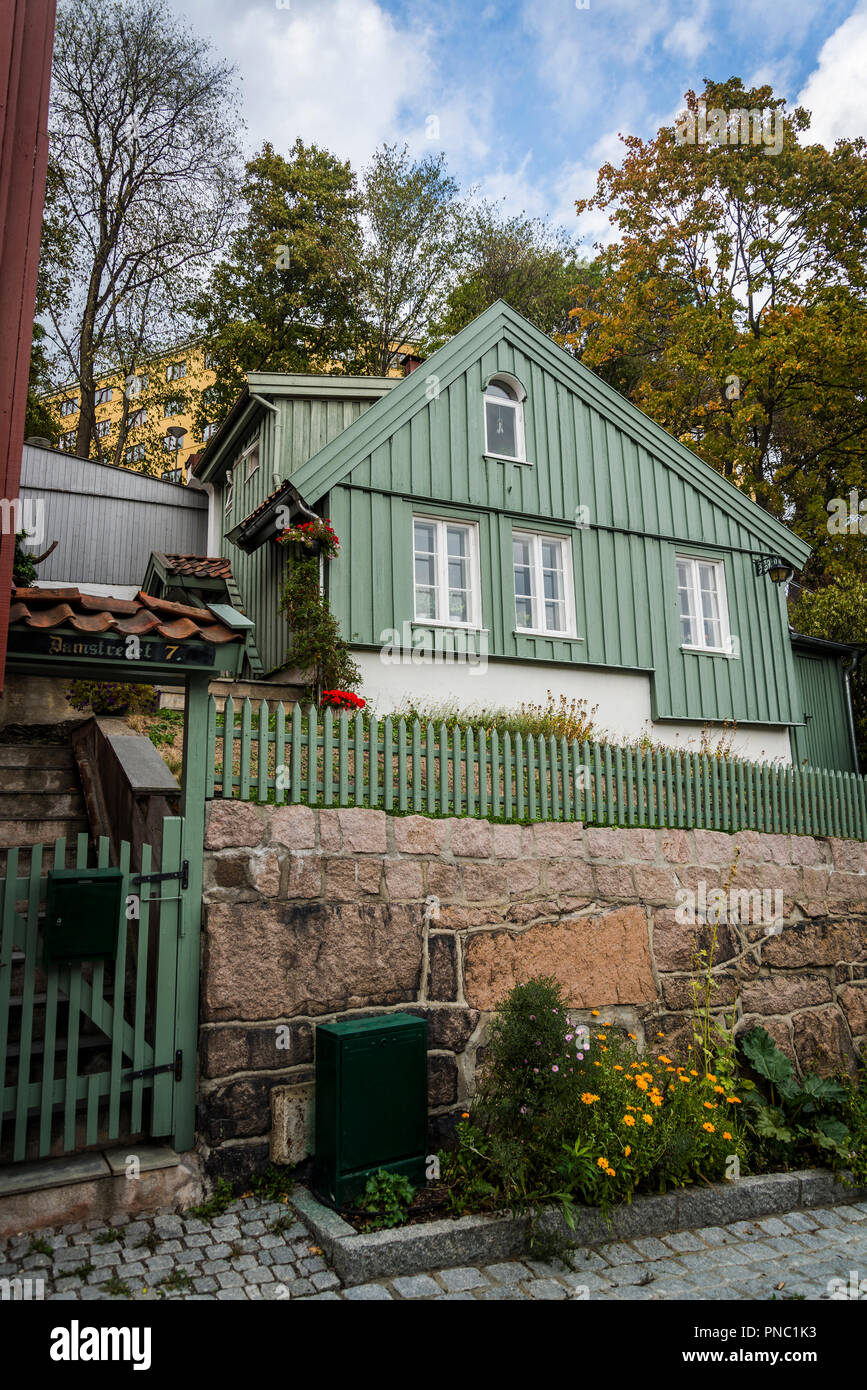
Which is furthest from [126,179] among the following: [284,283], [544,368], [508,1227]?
[508,1227]

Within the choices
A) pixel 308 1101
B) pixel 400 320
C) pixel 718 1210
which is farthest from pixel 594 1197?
pixel 400 320

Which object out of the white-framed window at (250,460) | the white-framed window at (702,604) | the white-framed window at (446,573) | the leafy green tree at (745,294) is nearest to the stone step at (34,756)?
the white-framed window at (446,573)

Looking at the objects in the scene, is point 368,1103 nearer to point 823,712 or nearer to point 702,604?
point 702,604

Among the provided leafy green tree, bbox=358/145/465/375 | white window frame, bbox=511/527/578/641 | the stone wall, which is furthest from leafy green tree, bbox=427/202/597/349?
the stone wall

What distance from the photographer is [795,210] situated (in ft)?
67.8

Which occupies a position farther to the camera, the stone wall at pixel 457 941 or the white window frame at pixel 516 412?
the white window frame at pixel 516 412

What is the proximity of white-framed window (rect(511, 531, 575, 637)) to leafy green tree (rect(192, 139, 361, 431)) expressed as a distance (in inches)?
523

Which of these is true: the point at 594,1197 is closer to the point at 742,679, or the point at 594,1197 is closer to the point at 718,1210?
the point at 718,1210

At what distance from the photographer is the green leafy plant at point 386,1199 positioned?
4332 mm

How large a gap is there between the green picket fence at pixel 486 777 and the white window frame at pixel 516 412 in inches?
276

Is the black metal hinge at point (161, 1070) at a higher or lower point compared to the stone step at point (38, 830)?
lower

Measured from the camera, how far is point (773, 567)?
15.0m

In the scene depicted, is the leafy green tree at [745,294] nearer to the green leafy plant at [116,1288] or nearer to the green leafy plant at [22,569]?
the green leafy plant at [22,569]

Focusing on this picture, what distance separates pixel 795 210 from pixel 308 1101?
2250 centimetres
